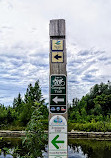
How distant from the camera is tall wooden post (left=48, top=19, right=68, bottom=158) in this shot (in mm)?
1655

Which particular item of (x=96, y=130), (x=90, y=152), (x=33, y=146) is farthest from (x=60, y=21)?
(x=96, y=130)

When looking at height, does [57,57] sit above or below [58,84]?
above

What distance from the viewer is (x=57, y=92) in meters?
1.69

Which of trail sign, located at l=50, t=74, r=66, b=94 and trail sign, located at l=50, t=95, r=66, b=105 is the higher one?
trail sign, located at l=50, t=74, r=66, b=94

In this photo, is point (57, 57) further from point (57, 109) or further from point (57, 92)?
point (57, 109)

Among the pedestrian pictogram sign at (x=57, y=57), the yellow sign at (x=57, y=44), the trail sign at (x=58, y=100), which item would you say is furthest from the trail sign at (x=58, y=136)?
the yellow sign at (x=57, y=44)

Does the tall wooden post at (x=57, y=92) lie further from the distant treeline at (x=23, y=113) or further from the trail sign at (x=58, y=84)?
the distant treeline at (x=23, y=113)

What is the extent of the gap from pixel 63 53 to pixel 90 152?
6.33 metres

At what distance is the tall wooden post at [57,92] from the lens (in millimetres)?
1655

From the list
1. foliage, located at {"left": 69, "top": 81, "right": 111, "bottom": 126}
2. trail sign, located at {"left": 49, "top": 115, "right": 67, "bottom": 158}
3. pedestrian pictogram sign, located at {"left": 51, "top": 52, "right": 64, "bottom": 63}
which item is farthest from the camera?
foliage, located at {"left": 69, "top": 81, "right": 111, "bottom": 126}

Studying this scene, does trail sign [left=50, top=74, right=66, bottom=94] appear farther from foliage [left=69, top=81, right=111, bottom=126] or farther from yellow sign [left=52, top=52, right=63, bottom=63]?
foliage [left=69, top=81, right=111, bottom=126]

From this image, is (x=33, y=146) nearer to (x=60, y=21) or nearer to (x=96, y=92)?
(x=60, y=21)

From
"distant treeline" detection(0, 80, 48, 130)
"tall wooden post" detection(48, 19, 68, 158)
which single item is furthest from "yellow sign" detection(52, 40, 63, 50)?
"distant treeline" detection(0, 80, 48, 130)

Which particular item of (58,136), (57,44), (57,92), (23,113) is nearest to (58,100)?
(57,92)
